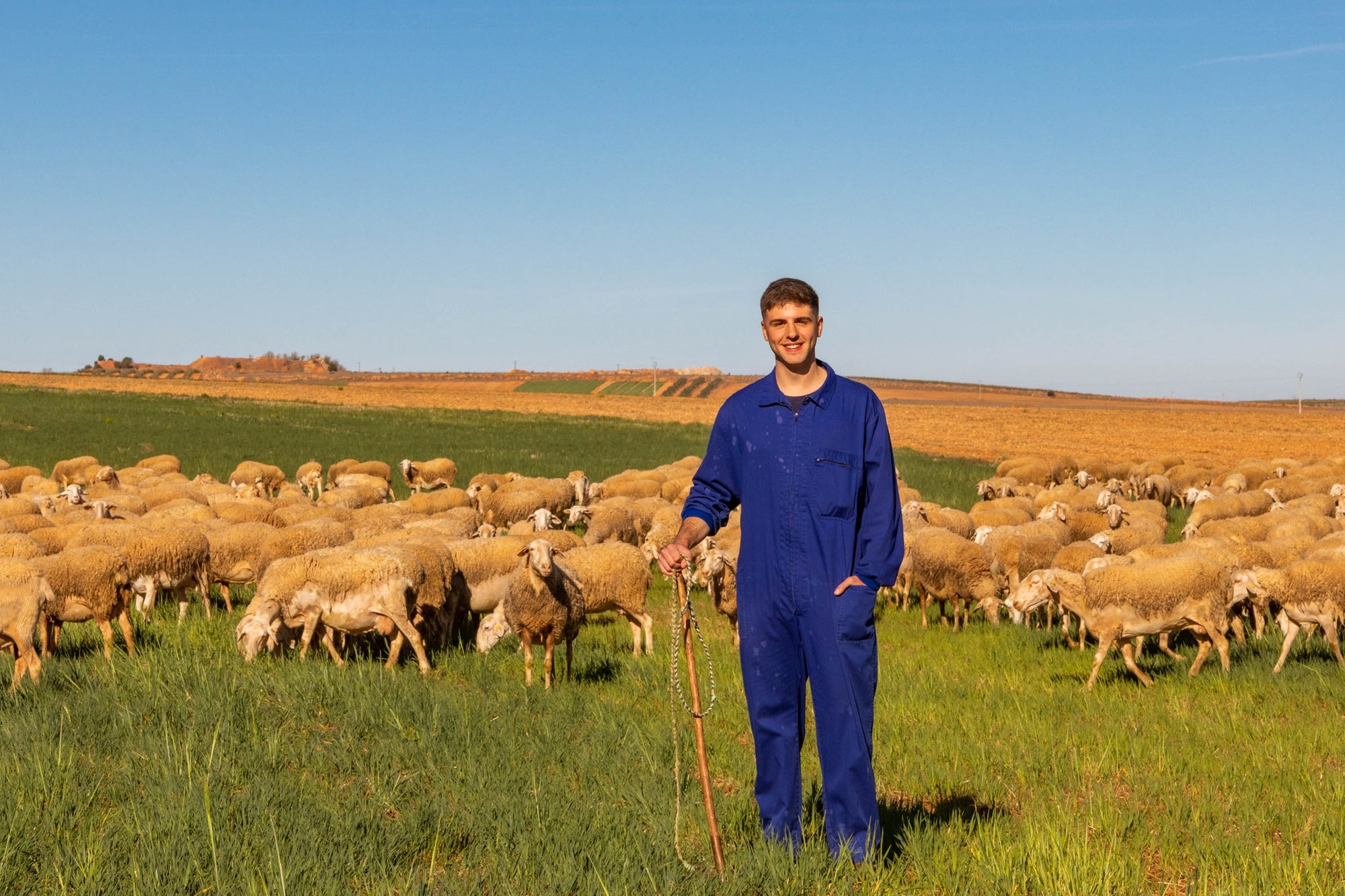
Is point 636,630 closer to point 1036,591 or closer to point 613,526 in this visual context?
point 1036,591

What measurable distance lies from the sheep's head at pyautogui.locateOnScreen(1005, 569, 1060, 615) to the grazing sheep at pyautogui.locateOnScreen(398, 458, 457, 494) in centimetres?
1821

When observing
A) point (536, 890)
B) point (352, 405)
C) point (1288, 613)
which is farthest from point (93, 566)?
point (352, 405)

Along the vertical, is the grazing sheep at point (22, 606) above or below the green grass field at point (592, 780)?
above

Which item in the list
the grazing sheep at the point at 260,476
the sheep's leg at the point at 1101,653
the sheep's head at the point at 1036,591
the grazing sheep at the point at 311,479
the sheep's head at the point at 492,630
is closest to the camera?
the sheep's leg at the point at 1101,653

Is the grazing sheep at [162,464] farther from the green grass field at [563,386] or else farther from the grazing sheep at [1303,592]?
the green grass field at [563,386]

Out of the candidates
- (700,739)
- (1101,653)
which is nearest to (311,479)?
(1101,653)

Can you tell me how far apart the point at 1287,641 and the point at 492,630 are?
7.86m

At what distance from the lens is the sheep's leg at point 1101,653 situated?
9.05 m

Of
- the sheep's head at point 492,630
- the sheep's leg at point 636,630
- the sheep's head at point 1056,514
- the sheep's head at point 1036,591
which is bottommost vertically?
the sheep's leg at point 636,630

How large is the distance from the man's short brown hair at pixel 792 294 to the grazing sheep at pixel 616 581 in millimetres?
6685

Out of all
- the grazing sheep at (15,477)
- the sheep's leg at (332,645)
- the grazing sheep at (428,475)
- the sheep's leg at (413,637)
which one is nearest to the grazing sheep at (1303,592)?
the sheep's leg at (413,637)

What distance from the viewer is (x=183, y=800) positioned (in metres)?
4.96

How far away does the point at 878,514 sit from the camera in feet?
14.3

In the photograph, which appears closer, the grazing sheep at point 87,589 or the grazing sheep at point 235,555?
the grazing sheep at point 87,589
